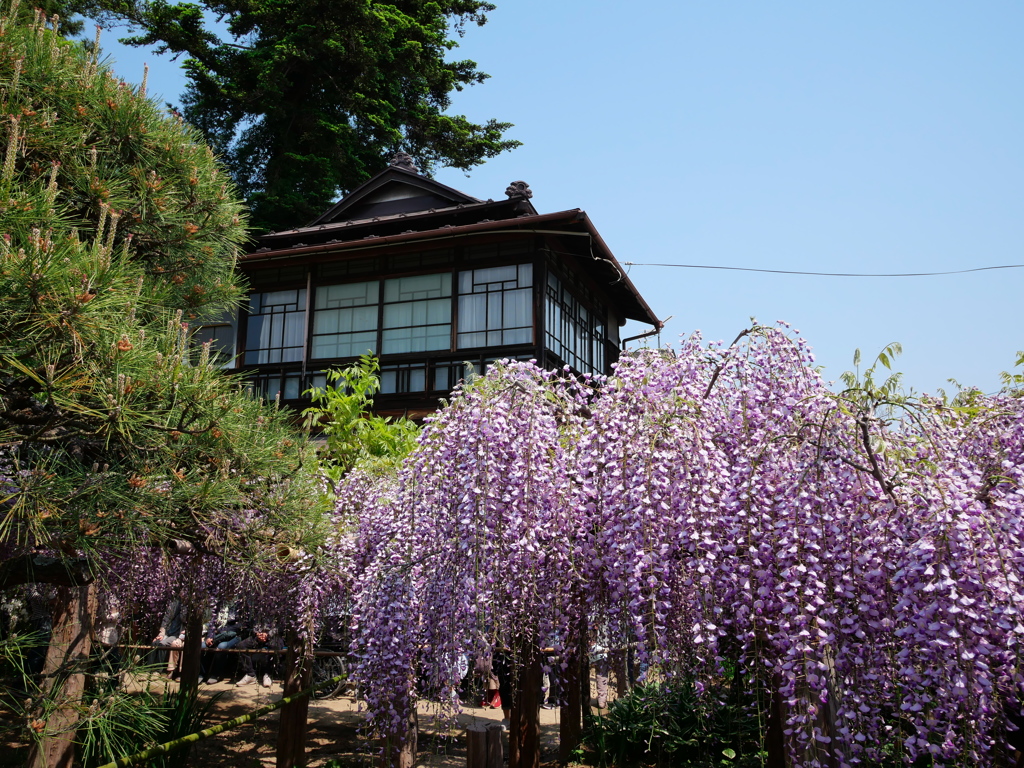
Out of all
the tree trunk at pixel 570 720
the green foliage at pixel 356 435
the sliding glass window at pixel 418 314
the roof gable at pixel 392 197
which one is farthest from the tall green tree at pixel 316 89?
the tree trunk at pixel 570 720

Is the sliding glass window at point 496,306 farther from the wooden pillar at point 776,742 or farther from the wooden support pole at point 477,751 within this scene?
the wooden pillar at point 776,742

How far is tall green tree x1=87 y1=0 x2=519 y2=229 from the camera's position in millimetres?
19578

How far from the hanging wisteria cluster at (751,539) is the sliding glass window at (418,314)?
701 centimetres

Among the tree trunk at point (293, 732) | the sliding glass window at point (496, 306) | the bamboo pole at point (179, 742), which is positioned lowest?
the tree trunk at point (293, 732)

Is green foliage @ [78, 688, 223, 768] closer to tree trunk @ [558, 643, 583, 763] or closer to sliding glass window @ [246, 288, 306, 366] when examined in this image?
tree trunk @ [558, 643, 583, 763]

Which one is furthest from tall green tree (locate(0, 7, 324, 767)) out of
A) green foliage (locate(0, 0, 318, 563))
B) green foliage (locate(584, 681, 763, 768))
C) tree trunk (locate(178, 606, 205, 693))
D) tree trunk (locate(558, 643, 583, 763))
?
green foliage (locate(584, 681, 763, 768))

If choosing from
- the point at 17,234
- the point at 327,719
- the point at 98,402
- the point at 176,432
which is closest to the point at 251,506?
the point at 176,432

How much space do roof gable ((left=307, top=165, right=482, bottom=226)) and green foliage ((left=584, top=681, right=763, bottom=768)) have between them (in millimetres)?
10376

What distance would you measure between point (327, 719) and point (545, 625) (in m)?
6.82

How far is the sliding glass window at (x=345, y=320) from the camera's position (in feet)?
44.5

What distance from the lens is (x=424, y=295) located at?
13.3 meters

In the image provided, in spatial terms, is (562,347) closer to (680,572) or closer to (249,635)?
(249,635)

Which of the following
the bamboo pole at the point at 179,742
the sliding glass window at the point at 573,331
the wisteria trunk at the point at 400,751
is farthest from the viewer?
the sliding glass window at the point at 573,331

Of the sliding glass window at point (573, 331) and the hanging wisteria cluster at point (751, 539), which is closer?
the hanging wisteria cluster at point (751, 539)
